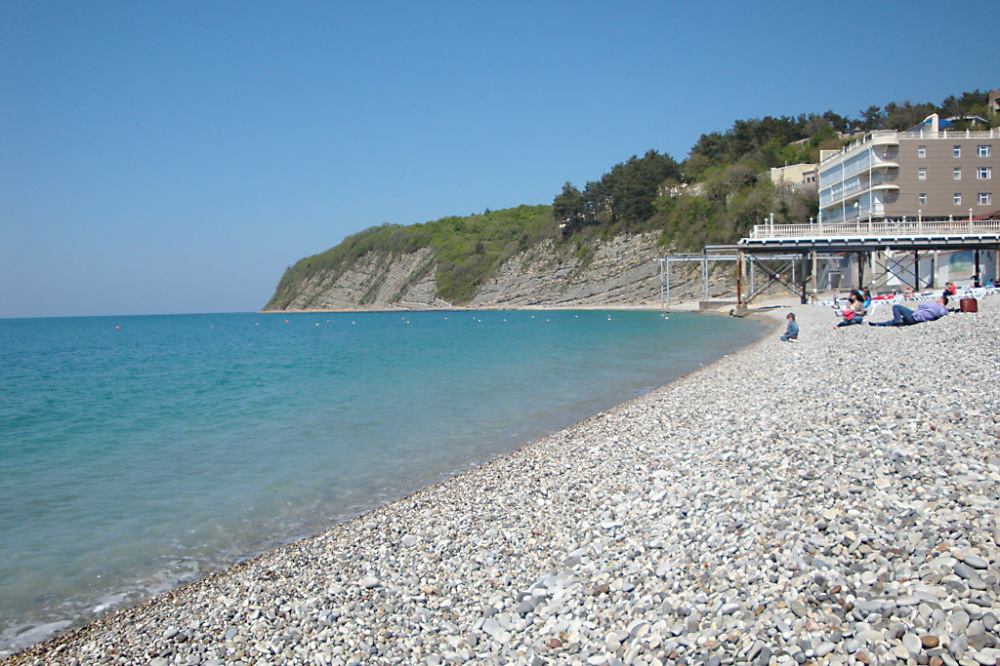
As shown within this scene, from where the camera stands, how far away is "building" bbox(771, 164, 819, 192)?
57.0 m

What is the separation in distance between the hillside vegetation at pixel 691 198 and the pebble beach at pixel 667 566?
184ft

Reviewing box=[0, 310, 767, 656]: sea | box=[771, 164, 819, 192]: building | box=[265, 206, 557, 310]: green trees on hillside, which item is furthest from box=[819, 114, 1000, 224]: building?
box=[265, 206, 557, 310]: green trees on hillside

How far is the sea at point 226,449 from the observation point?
602cm

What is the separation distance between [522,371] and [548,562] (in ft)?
47.9

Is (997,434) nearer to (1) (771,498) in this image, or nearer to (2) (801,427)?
(2) (801,427)

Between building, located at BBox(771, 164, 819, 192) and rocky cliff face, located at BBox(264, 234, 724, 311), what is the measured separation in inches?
487

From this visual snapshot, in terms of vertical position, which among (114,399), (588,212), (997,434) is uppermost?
(588,212)

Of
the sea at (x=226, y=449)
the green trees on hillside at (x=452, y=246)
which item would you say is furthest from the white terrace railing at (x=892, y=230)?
the green trees on hillside at (x=452, y=246)

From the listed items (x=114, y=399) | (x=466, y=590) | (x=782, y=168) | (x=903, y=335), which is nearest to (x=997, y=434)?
(x=466, y=590)

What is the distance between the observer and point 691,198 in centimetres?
6731

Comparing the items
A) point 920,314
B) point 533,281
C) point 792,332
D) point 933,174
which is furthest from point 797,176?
point 792,332

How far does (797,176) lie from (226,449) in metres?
62.1

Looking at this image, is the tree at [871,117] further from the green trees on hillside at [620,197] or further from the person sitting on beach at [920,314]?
the person sitting on beach at [920,314]

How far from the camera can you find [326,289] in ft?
392
